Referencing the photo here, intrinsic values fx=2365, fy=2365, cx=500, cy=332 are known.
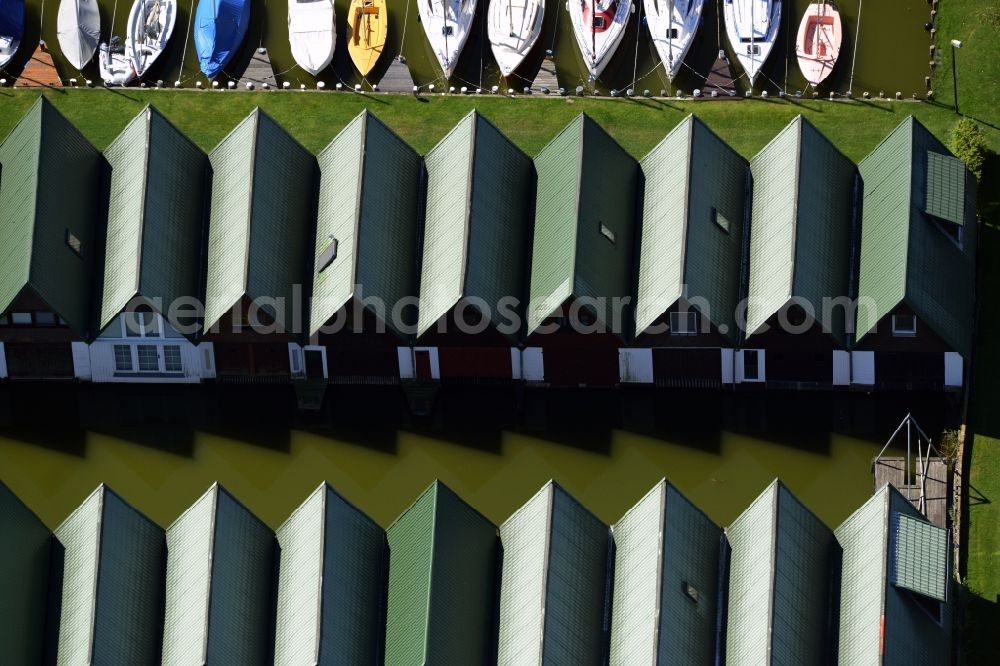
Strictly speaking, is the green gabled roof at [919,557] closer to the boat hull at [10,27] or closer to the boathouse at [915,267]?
the boathouse at [915,267]

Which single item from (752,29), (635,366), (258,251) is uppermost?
(752,29)

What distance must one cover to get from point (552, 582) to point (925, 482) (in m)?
24.2

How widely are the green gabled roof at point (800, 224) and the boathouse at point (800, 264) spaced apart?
6cm

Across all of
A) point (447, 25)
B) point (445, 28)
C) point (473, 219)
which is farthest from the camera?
point (447, 25)

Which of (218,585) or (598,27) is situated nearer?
(218,585)

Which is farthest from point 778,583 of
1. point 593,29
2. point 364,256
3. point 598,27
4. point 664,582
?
point 598,27

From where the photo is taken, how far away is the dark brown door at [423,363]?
143 meters

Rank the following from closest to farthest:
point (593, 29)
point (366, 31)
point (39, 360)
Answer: point (39, 360), point (593, 29), point (366, 31)

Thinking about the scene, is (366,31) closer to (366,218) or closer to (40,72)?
(366,218)

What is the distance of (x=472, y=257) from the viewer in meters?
140

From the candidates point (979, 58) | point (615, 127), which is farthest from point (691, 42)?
point (979, 58)

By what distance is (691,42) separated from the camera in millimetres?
153750

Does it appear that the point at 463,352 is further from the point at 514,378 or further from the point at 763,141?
the point at 763,141

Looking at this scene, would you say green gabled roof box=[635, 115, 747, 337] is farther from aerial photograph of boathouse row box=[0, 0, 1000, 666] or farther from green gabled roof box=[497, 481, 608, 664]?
green gabled roof box=[497, 481, 608, 664]
